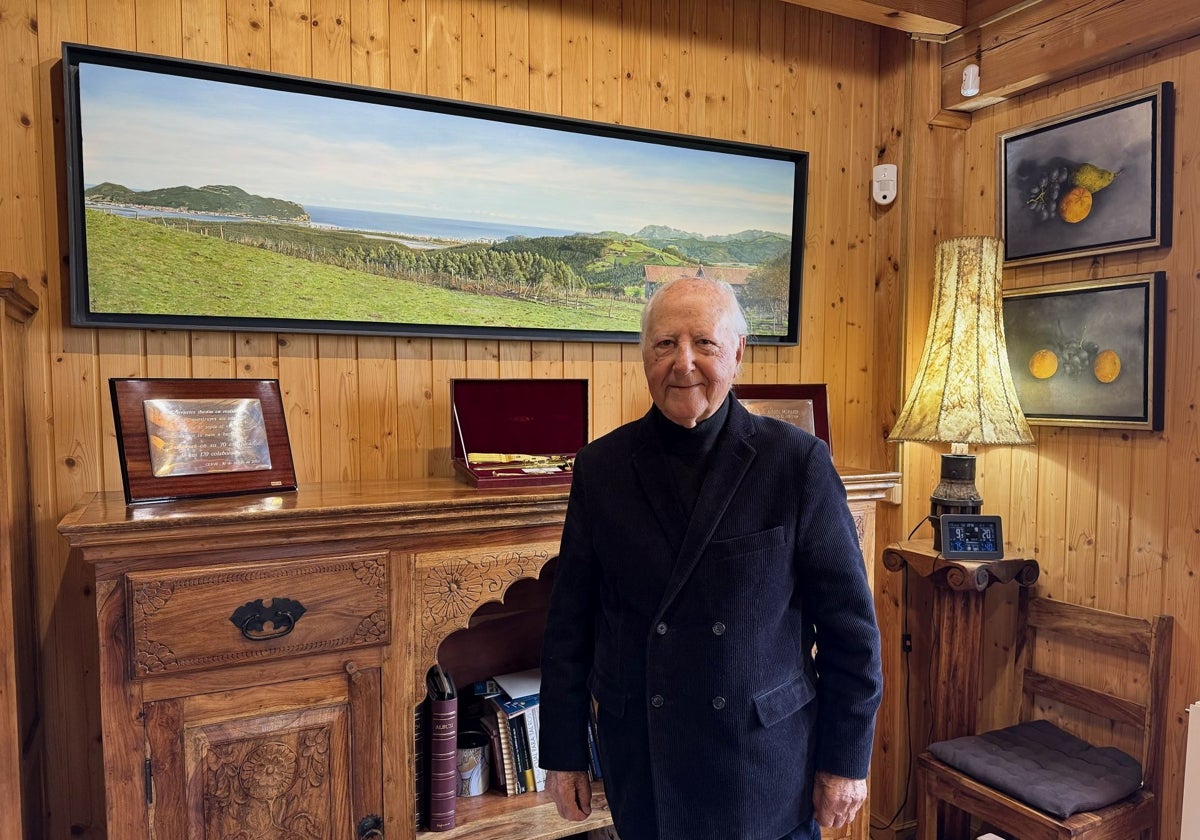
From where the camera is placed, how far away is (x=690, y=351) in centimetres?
122

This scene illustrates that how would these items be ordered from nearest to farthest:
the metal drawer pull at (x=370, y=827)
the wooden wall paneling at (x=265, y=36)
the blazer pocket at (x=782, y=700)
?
the blazer pocket at (x=782, y=700) → the metal drawer pull at (x=370, y=827) → the wooden wall paneling at (x=265, y=36)

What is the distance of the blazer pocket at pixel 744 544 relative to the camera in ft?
3.94

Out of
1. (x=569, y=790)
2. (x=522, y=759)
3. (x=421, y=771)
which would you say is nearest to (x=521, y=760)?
(x=522, y=759)

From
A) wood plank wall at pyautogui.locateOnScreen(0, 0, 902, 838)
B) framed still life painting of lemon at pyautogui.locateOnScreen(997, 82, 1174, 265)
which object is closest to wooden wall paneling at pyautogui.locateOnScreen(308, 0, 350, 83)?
wood plank wall at pyautogui.locateOnScreen(0, 0, 902, 838)

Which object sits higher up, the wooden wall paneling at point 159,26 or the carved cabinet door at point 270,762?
the wooden wall paneling at point 159,26

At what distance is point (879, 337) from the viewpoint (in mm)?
2605

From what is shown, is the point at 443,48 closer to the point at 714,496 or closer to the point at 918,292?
the point at 714,496

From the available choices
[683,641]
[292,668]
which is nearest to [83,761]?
[292,668]

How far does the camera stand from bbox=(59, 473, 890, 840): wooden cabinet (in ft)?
4.53

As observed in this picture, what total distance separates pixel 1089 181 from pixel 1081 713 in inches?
58.9

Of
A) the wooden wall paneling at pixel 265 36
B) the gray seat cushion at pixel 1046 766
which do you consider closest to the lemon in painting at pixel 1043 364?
the gray seat cushion at pixel 1046 766

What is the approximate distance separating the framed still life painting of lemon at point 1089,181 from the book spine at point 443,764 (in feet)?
6.75

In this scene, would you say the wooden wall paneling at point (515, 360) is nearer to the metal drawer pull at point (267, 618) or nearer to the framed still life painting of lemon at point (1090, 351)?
the metal drawer pull at point (267, 618)

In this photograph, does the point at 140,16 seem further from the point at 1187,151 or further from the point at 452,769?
the point at 1187,151
